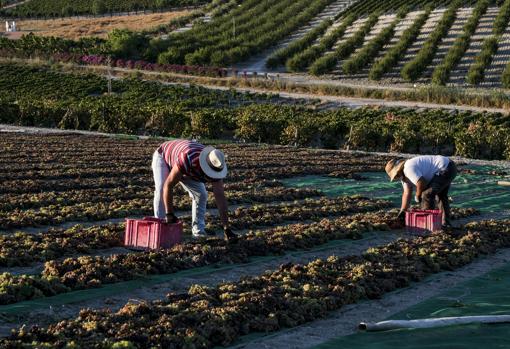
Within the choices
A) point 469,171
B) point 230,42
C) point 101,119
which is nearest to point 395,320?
point 469,171

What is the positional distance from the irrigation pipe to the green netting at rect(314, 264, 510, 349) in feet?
0.13

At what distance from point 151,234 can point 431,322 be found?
4106 millimetres

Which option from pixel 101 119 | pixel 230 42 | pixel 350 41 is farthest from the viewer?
pixel 230 42

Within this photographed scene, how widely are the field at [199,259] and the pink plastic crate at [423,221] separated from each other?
24cm

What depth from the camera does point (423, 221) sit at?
13.1m

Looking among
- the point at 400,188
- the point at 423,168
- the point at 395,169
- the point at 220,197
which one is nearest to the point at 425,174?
the point at 423,168

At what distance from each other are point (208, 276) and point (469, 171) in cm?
1478

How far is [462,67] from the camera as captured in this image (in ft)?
200

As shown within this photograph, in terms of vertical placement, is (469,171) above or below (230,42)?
below

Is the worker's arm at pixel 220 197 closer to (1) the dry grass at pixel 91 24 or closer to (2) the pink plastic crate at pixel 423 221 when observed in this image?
(2) the pink plastic crate at pixel 423 221

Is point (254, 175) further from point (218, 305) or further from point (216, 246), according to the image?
point (218, 305)

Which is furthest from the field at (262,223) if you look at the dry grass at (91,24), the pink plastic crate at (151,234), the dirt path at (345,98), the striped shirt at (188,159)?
the dry grass at (91,24)

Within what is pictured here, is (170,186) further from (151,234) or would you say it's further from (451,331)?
(451,331)

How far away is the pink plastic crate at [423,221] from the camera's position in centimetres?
1304
